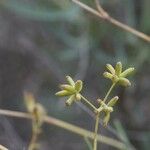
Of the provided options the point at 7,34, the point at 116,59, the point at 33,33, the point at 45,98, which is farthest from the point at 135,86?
the point at 7,34

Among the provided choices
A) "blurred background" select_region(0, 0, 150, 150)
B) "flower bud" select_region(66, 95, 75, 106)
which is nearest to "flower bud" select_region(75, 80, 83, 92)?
"flower bud" select_region(66, 95, 75, 106)

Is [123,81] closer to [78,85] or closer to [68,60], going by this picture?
[78,85]

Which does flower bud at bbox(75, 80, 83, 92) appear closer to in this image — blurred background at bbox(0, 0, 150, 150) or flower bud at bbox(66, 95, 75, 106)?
flower bud at bbox(66, 95, 75, 106)

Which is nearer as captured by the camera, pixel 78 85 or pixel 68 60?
pixel 78 85

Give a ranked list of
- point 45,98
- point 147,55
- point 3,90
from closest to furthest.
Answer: point 147,55 → point 45,98 → point 3,90

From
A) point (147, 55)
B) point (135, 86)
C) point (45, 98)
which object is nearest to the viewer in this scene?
point (147, 55)

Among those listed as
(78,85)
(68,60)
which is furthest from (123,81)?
(68,60)

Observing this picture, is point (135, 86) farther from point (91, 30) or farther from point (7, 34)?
point (7, 34)

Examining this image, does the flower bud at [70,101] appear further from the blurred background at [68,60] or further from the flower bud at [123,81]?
the blurred background at [68,60]
